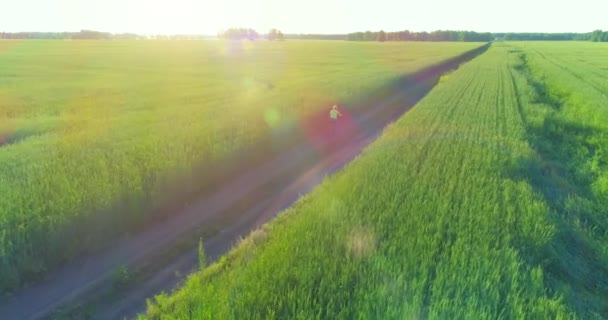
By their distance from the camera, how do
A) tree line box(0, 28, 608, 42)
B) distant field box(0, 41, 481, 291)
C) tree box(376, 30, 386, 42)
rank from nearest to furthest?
distant field box(0, 41, 481, 291) → tree line box(0, 28, 608, 42) → tree box(376, 30, 386, 42)

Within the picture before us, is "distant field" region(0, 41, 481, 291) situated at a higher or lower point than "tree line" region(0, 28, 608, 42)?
lower

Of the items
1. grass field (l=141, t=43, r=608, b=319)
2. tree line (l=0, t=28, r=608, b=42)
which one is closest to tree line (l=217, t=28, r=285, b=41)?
tree line (l=0, t=28, r=608, b=42)

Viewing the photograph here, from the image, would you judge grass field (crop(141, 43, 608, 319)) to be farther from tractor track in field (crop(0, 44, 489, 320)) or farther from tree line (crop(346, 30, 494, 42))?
tree line (crop(346, 30, 494, 42))

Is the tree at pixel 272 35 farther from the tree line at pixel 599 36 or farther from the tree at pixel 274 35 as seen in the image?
the tree line at pixel 599 36

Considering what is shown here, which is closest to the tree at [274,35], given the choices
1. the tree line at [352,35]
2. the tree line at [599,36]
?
the tree line at [352,35]

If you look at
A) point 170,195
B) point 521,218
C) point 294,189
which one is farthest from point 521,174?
point 170,195
